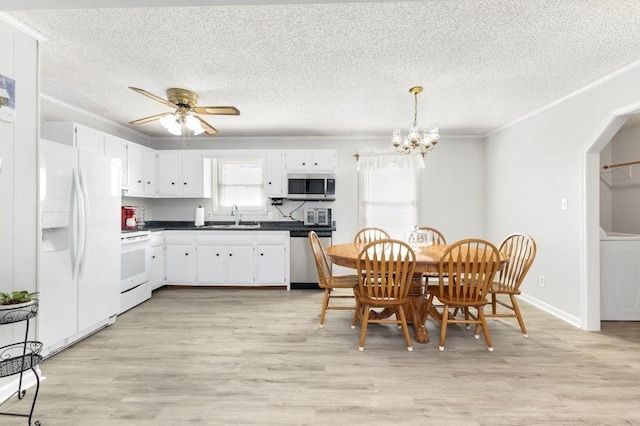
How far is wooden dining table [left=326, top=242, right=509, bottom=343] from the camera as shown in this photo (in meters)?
2.69

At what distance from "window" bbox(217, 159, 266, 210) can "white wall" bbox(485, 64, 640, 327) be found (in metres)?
3.72

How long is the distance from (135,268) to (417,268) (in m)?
3.30

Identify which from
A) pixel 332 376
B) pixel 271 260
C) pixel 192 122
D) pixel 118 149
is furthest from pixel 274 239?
pixel 332 376

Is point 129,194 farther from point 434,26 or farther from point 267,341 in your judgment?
point 434,26

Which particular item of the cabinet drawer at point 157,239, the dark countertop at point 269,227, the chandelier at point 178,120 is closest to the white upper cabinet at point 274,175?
the dark countertop at point 269,227

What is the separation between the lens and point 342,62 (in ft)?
8.56

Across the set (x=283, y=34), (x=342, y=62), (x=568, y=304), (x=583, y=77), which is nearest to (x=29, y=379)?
(x=283, y=34)

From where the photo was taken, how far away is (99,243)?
3061 millimetres

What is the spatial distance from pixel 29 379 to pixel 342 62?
3.17 metres

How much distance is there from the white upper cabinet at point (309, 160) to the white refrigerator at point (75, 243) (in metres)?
2.37

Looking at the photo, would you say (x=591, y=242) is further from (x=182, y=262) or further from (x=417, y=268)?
(x=182, y=262)

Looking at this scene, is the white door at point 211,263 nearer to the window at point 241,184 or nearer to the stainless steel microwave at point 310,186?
the window at point 241,184

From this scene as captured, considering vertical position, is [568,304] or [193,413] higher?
[568,304]

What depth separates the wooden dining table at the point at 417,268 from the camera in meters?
2.69
